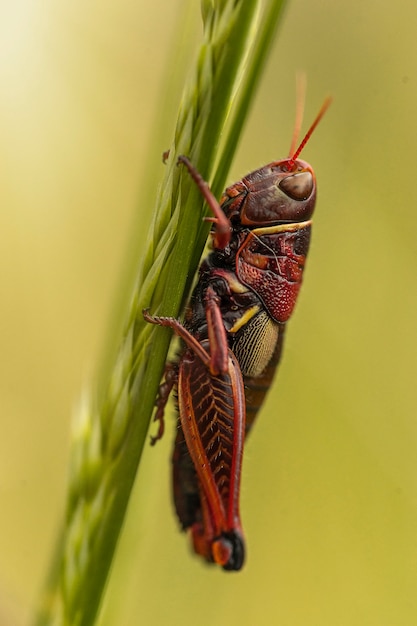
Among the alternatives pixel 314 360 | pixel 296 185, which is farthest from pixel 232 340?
pixel 314 360

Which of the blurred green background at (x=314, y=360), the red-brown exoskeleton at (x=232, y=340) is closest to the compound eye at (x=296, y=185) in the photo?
the red-brown exoskeleton at (x=232, y=340)

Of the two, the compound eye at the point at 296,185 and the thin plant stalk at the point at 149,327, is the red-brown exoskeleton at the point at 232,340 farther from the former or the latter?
the thin plant stalk at the point at 149,327

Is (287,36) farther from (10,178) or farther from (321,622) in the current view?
(321,622)

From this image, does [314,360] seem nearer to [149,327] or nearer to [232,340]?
[232,340]

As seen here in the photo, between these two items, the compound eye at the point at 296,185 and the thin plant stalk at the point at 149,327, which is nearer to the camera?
the thin plant stalk at the point at 149,327

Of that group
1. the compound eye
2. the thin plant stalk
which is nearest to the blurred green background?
the compound eye

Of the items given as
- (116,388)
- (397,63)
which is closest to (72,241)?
(397,63)

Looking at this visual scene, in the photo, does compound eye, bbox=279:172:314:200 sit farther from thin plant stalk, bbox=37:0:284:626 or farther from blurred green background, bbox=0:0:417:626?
blurred green background, bbox=0:0:417:626
